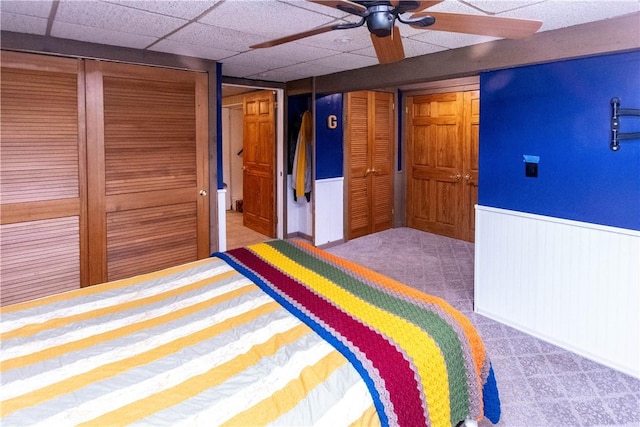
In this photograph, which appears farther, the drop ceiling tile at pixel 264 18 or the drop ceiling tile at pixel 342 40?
the drop ceiling tile at pixel 342 40

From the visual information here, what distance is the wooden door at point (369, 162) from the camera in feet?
18.0

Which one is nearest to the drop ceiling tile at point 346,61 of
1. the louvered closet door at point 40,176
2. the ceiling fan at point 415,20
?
the ceiling fan at point 415,20

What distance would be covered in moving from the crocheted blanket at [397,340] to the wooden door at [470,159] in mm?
3619

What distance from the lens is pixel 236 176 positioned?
25.7 ft

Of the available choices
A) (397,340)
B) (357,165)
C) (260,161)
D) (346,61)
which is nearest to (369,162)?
(357,165)

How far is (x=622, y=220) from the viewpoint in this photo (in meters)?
2.55

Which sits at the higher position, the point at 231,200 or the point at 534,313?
the point at 231,200

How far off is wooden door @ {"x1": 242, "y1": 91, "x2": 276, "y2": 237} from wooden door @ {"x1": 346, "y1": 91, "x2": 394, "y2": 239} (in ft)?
3.18

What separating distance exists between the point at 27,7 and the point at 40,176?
A: 115 cm

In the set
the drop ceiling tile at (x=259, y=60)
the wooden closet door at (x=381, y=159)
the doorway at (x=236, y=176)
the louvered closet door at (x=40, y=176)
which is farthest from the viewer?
the wooden closet door at (x=381, y=159)

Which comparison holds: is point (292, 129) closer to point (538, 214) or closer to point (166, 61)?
point (166, 61)

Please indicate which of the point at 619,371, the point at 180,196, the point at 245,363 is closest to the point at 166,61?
the point at 180,196

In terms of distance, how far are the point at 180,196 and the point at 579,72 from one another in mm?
3023

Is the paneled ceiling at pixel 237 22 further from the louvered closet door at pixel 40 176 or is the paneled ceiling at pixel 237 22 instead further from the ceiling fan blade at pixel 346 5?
the ceiling fan blade at pixel 346 5
